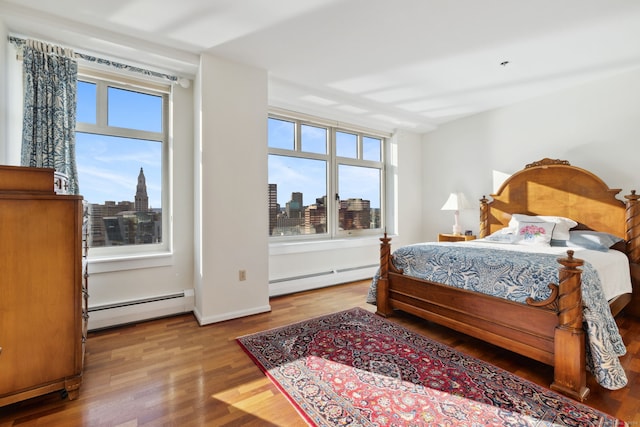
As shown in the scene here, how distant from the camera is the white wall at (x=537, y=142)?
3.03 metres

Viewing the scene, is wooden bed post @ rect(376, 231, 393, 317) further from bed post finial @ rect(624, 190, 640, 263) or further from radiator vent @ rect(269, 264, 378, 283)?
bed post finial @ rect(624, 190, 640, 263)

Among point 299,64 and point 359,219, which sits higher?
point 299,64

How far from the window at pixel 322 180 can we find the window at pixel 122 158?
131cm

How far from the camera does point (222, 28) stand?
2291 millimetres

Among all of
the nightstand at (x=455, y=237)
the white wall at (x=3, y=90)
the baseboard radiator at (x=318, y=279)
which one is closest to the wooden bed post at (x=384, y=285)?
the baseboard radiator at (x=318, y=279)

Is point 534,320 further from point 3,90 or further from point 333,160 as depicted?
point 3,90

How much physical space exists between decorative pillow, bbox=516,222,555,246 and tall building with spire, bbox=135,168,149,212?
3941mm

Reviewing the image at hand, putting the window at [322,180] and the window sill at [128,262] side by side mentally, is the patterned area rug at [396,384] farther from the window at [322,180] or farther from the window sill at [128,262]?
the window at [322,180]

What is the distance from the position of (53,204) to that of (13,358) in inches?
31.7

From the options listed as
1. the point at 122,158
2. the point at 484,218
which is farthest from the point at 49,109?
the point at 484,218

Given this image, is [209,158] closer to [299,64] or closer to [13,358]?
[299,64]

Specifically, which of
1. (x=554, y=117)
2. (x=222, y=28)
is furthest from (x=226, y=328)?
(x=554, y=117)

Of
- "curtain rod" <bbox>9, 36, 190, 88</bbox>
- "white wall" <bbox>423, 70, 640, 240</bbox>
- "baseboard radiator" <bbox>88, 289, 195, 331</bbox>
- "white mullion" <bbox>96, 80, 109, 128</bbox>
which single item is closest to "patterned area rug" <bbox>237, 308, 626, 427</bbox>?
"baseboard radiator" <bbox>88, 289, 195, 331</bbox>

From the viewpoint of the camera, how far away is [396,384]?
1.74 meters
